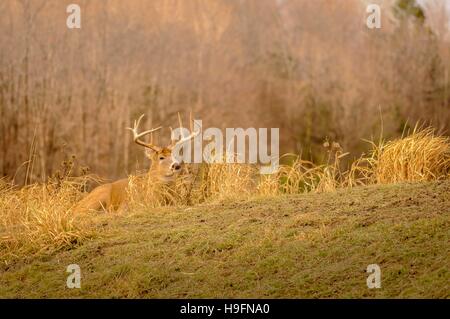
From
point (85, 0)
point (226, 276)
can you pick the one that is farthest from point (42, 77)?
point (226, 276)

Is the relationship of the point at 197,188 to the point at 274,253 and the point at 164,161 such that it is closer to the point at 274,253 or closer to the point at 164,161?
the point at 164,161

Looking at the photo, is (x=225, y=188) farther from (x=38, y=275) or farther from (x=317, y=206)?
(x=38, y=275)

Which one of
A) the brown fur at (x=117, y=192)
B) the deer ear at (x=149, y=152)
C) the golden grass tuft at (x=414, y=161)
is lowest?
the brown fur at (x=117, y=192)

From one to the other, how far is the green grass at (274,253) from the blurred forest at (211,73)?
7750 mm

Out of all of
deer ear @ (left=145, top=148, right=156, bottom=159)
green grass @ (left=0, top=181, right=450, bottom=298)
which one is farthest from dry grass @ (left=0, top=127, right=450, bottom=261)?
deer ear @ (left=145, top=148, right=156, bottom=159)

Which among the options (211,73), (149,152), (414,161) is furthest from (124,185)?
(211,73)

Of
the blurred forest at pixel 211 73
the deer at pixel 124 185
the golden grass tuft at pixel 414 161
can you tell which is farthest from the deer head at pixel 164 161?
the blurred forest at pixel 211 73

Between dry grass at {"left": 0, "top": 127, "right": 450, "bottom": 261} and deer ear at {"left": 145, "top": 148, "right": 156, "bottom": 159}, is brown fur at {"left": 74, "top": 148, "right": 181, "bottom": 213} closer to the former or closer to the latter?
dry grass at {"left": 0, "top": 127, "right": 450, "bottom": 261}

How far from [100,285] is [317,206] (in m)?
1.95

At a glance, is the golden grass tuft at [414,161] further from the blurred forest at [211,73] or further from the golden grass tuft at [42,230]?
the blurred forest at [211,73]

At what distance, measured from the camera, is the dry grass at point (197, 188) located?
26.4 ft

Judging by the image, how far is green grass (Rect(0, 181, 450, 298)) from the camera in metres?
6.29

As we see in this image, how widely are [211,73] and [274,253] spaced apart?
11.5m

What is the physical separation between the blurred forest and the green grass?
775 centimetres
